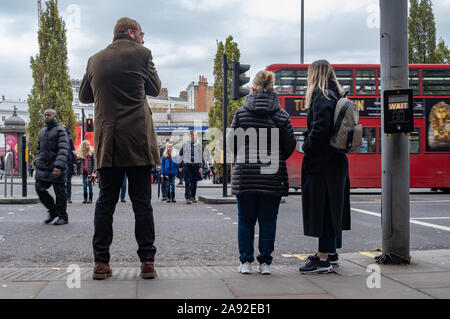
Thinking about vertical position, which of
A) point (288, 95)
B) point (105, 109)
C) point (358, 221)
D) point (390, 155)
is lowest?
point (358, 221)

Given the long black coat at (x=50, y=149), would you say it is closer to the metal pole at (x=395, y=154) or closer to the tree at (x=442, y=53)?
the metal pole at (x=395, y=154)

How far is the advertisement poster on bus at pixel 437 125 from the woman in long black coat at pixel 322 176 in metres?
13.3

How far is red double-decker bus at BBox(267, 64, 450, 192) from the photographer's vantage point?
16.5m

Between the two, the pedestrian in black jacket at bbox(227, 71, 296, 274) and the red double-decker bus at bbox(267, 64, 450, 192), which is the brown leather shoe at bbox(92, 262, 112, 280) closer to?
the pedestrian in black jacket at bbox(227, 71, 296, 274)

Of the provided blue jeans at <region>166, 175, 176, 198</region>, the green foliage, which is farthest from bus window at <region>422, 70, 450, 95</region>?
the green foliage

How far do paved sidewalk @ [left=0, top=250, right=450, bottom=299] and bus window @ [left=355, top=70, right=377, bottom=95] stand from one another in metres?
12.5

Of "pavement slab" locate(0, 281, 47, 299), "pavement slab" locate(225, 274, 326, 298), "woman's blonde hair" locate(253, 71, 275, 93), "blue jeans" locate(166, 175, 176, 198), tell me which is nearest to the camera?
"pavement slab" locate(0, 281, 47, 299)

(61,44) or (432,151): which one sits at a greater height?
(61,44)

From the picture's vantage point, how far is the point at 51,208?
8352 mm

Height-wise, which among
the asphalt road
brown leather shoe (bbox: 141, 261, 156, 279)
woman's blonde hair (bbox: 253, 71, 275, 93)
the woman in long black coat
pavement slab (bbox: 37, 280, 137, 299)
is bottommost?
the asphalt road

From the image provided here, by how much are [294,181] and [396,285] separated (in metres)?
12.5

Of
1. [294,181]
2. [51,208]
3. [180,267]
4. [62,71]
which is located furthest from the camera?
[62,71]
